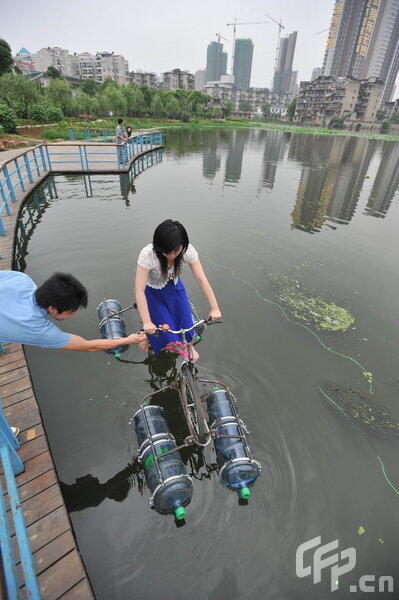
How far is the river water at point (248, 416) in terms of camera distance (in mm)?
2926

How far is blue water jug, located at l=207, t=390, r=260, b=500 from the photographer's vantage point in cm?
319

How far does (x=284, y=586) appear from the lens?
9.23 ft

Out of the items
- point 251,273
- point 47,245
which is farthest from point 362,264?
point 47,245

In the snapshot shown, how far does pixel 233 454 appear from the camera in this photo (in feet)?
10.7

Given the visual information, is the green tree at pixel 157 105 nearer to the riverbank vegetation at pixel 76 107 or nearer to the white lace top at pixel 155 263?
the riverbank vegetation at pixel 76 107

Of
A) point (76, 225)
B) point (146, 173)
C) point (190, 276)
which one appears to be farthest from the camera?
point (146, 173)

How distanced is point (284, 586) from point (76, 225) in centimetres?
1069

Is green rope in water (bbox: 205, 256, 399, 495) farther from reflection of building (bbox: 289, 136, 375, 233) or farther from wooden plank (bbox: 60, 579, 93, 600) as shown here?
reflection of building (bbox: 289, 136, 375, 233)

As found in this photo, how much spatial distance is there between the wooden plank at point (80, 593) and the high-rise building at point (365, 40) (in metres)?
212

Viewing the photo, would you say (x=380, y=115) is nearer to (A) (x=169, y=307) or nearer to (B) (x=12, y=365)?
(A) (x=169, y=307)

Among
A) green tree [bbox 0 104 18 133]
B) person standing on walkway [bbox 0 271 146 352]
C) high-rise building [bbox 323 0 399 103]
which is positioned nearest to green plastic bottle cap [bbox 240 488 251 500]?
person standing on walkway [bbox 0 271 146 352]

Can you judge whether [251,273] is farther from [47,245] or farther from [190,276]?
[47,245]

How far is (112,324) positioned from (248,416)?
2859 millimetres

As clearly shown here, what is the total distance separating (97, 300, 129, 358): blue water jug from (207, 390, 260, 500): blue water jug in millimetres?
2312
